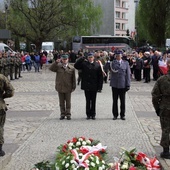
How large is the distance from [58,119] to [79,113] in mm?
1199

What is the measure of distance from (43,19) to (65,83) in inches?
1193

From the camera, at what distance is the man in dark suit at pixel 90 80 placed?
11.1m

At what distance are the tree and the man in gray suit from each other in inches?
1181

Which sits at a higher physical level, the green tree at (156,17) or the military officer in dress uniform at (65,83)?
the green tree at (156,17)

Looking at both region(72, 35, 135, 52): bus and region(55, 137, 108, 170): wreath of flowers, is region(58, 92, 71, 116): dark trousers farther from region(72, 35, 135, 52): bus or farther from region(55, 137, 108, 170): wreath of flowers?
region(72, 35, 135, 52): bus

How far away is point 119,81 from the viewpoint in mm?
10938

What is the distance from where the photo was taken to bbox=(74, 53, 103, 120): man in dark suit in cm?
1112

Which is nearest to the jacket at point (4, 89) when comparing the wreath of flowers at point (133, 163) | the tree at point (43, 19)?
the wreath of flowers at point (133, 163)

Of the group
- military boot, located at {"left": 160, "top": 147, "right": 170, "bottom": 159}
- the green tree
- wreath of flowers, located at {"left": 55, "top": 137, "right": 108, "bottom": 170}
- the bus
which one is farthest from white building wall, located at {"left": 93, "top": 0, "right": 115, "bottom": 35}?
wreath of flowers, located at {"left": 55, "top": 137, "right": 108, "bottom": 170}

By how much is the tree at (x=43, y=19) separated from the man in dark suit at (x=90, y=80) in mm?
29720

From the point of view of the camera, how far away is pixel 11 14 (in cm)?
4316

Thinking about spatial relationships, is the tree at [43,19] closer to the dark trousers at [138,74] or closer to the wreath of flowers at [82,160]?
the dark trousers at [138,74]

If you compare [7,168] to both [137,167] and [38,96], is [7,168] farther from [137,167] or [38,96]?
[38,96]

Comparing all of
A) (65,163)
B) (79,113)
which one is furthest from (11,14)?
(65,163)
